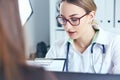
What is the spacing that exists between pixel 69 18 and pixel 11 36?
80cm

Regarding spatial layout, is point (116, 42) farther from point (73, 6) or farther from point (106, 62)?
point (73, 6)

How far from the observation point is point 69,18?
129 centimetres

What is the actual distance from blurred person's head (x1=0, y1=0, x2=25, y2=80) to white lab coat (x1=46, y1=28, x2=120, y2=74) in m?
0.76

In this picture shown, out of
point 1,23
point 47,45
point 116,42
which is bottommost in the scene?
point 47,45

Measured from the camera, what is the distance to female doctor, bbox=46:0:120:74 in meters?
1.29

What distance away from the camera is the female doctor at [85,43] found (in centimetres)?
129

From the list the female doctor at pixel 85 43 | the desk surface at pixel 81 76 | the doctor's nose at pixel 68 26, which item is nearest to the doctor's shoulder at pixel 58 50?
the female doctor at pixel 85 43

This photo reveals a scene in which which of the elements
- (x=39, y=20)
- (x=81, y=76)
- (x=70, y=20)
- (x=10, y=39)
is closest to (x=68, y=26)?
(x=70, y=20)

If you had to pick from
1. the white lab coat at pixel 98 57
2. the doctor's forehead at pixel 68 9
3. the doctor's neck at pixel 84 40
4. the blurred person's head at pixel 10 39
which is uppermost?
the doctor's forehead at pixel 68 9

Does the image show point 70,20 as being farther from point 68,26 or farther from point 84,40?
point 84,40

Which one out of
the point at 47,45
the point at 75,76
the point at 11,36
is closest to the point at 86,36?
the point at 75,76

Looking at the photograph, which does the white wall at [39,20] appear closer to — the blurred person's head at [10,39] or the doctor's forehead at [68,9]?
the doctor's forehead at [68,9]

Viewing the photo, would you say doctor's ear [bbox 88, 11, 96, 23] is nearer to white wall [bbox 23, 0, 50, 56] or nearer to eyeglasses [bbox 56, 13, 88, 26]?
eyeglasses [bbox 56, 13, 88, 26]

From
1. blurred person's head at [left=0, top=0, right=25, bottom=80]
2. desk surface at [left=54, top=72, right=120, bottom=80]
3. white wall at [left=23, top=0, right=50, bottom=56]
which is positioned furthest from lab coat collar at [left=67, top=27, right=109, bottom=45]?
white wall at [left=23, top=0, right=50, bottom=56]
